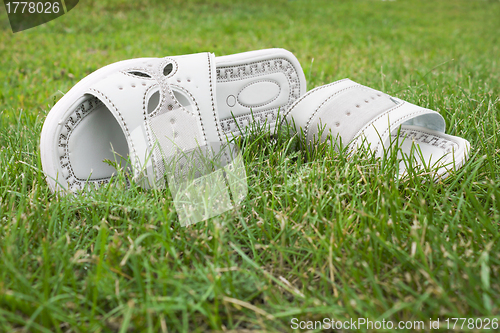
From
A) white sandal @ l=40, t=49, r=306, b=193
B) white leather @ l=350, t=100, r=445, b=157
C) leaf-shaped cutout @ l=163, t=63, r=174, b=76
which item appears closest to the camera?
white sandal @ l=40, t=49, r=306, b=193

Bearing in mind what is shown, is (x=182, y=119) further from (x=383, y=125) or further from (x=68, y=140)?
(x=383, y=125)

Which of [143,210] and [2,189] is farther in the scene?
[2,189]

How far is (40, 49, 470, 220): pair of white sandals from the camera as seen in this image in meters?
1.42

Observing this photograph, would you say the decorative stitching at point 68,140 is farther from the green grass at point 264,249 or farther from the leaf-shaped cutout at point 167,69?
the leaf-shaped cutout at point 167,69

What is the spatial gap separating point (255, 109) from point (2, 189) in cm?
118

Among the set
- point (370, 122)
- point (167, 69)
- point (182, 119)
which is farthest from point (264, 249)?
point (167, 69)

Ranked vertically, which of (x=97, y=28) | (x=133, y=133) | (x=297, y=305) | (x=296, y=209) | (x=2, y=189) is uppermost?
(x=97, y=28)

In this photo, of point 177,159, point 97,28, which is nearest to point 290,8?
point 97,28

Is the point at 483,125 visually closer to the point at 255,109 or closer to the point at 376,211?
the point at 376,211

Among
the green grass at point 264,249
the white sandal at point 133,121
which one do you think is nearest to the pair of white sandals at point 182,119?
the white sandal at point 133,121

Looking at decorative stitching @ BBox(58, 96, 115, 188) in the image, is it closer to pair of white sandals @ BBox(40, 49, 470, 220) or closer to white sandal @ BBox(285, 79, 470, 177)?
pair of white sandals @ BBox(40, 49, 470, 220)

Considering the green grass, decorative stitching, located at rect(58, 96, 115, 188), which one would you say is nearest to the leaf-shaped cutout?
decorative stitching, located at rect(58, 96, 115, 188)

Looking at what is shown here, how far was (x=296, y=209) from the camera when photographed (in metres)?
1.24

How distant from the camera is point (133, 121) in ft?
4.73
